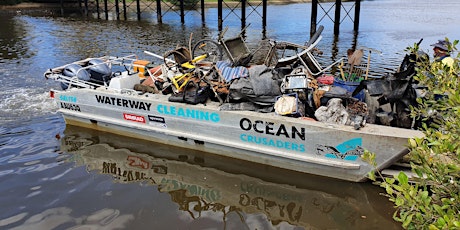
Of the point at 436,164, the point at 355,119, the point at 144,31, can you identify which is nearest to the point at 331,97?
the point at 355,119

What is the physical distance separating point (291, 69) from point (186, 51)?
7.97ft

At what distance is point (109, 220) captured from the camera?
191 inches

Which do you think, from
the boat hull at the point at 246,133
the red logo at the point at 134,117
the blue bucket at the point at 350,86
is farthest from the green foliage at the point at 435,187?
the red logo at the point at 134,117

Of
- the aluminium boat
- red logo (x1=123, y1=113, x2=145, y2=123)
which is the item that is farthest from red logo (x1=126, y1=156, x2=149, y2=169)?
red logo (x1=123, y1=113, x2=145, y2=123)

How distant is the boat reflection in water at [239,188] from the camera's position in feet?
16.0

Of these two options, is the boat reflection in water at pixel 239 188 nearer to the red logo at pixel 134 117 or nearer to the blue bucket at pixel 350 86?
the red logo at pixel 134 117

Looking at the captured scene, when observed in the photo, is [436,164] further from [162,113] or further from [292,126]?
[162,113]

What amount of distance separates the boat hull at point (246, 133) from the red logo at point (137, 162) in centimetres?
57

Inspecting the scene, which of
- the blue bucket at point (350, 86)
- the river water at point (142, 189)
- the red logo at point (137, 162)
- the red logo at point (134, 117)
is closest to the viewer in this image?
the river water at point (142, 189)

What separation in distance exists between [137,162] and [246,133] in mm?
2106

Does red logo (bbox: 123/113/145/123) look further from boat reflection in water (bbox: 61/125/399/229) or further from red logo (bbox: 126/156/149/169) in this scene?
red logo (bbox: 126/156/149/169)

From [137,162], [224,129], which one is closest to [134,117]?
[137,162]

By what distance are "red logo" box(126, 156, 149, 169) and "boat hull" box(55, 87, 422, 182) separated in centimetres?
57

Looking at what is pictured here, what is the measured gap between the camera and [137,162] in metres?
6.50
